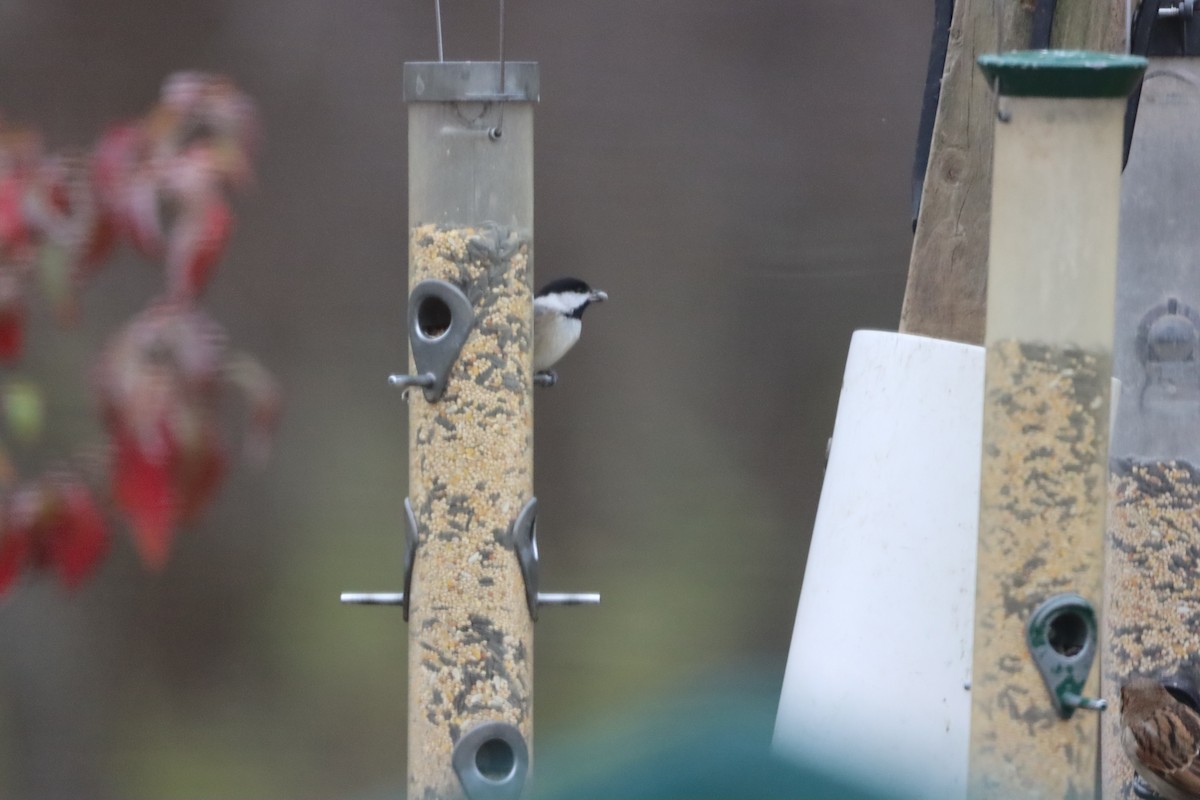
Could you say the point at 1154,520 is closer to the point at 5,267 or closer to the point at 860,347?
the point at 860,347

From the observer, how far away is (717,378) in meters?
3.95

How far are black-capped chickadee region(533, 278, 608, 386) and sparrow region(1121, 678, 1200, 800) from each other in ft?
3.42

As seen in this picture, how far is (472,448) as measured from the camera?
232cm

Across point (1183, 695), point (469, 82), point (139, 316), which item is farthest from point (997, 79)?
point (1183, 695)

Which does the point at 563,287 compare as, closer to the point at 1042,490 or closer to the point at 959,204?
the point at 959,204

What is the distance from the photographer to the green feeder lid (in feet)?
6.29

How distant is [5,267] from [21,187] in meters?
0.05

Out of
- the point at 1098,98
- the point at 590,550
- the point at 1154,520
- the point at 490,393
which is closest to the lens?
the point at 1098,98

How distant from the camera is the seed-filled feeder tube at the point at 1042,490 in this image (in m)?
1.98

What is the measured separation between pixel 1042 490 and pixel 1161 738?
2.63 ft

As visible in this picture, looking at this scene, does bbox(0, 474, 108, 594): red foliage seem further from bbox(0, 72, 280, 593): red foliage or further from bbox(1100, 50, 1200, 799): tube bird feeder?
bbox(1100, 50, 1200, 799): tube bird feeder

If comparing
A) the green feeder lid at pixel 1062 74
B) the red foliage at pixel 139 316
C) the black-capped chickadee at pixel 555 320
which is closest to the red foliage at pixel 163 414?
the red foliage at pixel 139 316

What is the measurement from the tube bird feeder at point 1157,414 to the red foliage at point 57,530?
1.83 meters

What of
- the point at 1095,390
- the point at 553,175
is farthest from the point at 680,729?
the point at 553,175
